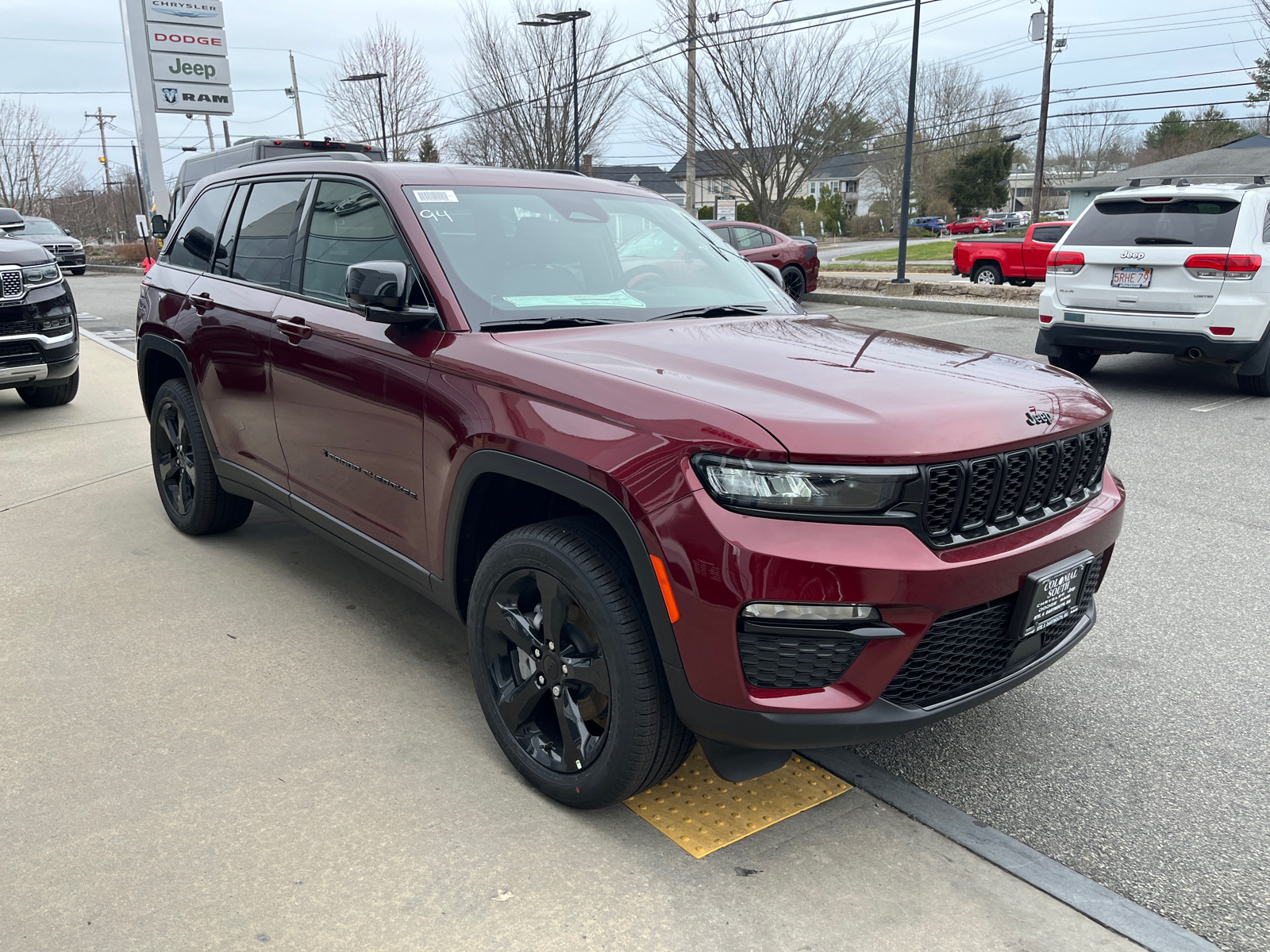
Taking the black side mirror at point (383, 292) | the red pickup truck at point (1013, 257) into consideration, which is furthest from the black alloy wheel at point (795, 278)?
the black side mirror at point (383, 292)

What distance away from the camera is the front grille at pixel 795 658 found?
2.17 m

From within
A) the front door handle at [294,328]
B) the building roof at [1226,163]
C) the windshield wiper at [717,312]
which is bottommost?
the front door handle at [294,328]

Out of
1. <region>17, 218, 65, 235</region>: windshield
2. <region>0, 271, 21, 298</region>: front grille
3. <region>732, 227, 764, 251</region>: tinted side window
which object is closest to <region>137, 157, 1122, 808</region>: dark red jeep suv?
<region>0, 271, 21, 298</region>: front grille

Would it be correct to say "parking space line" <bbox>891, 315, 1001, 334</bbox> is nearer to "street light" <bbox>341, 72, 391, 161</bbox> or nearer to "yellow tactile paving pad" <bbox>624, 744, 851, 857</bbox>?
"yellow tactile paving pad" <bbox>624, 744, 851, 857</bbox>

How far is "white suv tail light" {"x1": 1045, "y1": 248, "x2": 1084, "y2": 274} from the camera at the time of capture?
8359 mm

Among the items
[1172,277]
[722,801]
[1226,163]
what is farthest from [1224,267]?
[1226,163]

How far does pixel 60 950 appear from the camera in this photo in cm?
215

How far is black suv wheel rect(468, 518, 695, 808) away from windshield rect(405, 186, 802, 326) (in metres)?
0.82

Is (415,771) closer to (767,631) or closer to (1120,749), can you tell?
(767,631)

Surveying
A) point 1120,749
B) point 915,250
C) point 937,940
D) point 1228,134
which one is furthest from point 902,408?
point 1228,134

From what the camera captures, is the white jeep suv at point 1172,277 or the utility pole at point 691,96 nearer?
the white jeep suv at point 1172,277

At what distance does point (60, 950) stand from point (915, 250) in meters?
38.6

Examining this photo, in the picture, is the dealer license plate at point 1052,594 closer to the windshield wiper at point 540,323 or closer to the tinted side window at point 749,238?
the windshield wiper at point 540,323

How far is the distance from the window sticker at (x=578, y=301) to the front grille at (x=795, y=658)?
1.43 metres
